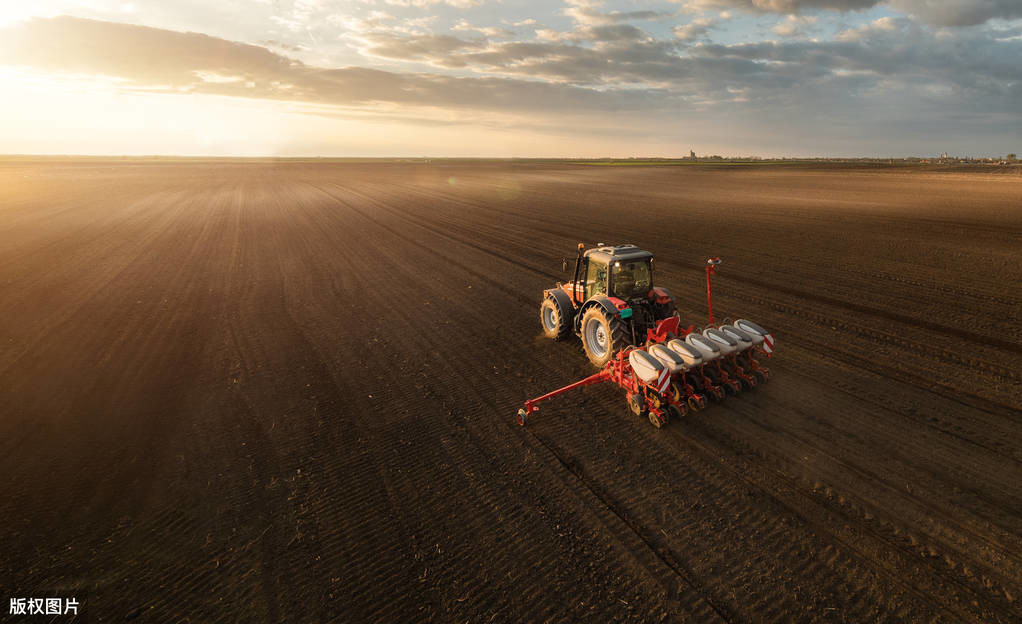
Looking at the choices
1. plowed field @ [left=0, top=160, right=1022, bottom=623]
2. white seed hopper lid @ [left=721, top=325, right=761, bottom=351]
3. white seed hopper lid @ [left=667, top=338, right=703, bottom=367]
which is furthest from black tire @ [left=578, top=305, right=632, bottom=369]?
white seed hopper lid @ [left=721, top=325, right=761, bottom=351]

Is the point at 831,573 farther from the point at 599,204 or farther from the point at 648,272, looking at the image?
the point at 599,204

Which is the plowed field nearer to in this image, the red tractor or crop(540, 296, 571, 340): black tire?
crop(540, 296, 571, 340): black tire

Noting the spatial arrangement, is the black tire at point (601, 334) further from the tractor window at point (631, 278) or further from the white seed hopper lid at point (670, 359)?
the white seed hopper lid at point (670, 359)

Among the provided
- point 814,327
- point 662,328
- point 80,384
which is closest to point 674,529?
point 662,328

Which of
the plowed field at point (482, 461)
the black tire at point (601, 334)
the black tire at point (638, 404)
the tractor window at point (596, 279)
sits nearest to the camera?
the plowed field at point (482, 461)

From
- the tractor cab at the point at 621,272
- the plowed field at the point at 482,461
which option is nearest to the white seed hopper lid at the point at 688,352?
the plowed field at the point at 482,461

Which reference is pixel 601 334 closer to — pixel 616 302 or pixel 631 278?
pixel 616 302
